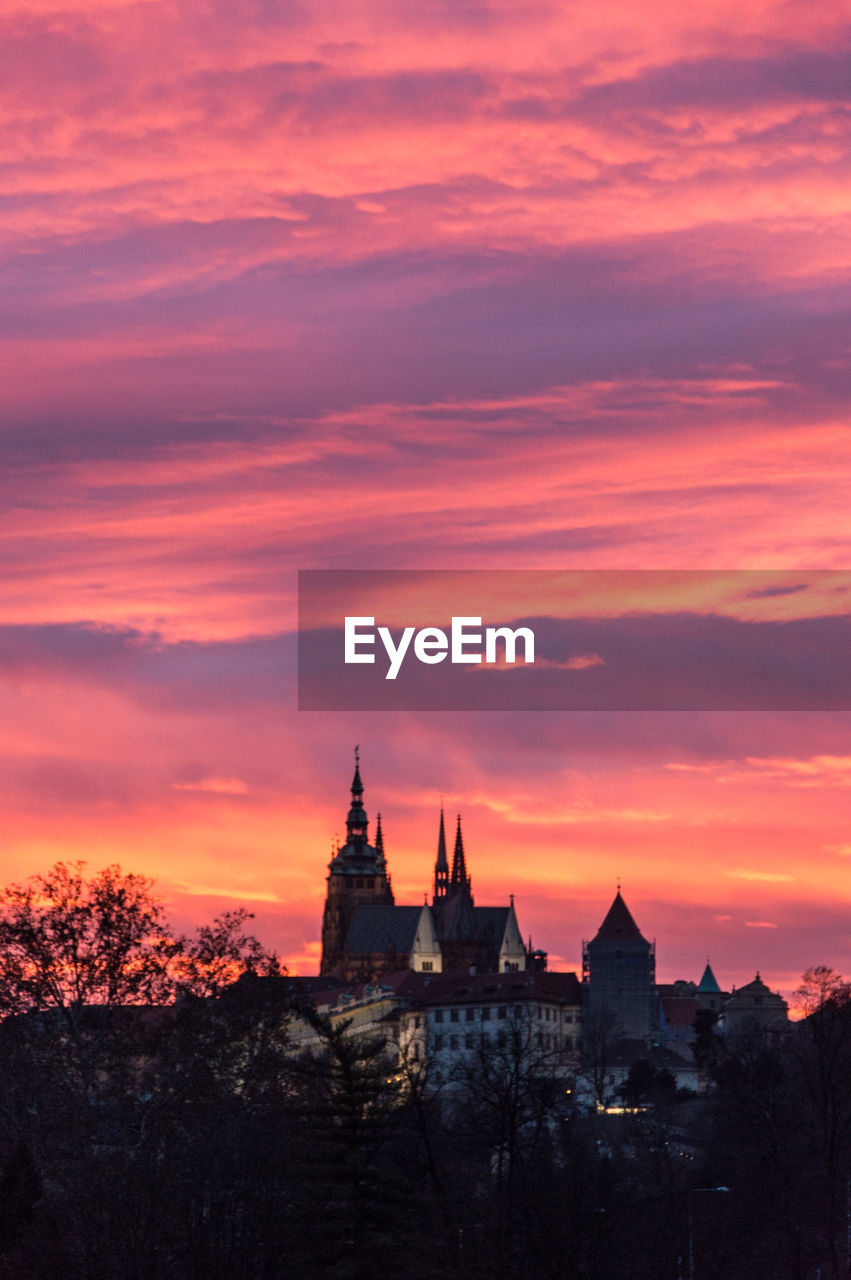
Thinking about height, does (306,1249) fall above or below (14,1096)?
below

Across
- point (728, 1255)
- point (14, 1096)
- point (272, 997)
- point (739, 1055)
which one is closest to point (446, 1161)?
point (728, 1255)

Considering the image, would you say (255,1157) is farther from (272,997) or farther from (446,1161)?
(446,1161)

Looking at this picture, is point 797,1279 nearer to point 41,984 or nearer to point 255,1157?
point 255,1157

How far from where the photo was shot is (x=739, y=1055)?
641 feet

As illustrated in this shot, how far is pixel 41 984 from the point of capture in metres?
87.8

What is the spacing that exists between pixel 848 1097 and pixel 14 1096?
48.1m

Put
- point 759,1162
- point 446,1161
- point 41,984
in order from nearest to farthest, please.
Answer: point 41,984 → point 446,1161 → point 759,1162

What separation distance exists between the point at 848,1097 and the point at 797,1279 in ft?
71.7

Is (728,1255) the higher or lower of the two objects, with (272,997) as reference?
lower

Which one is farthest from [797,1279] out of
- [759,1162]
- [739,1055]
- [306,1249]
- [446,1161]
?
[739,1055]

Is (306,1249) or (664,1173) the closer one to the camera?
(306,1249)

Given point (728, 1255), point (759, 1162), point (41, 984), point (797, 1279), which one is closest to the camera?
point (41, 984)

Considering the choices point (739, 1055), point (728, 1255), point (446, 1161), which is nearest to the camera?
point (446, 1161)

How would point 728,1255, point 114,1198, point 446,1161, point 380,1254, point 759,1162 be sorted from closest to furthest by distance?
point 380,1254, point 114,1198, point 446,1161, point 728,1255, point 759,1162
